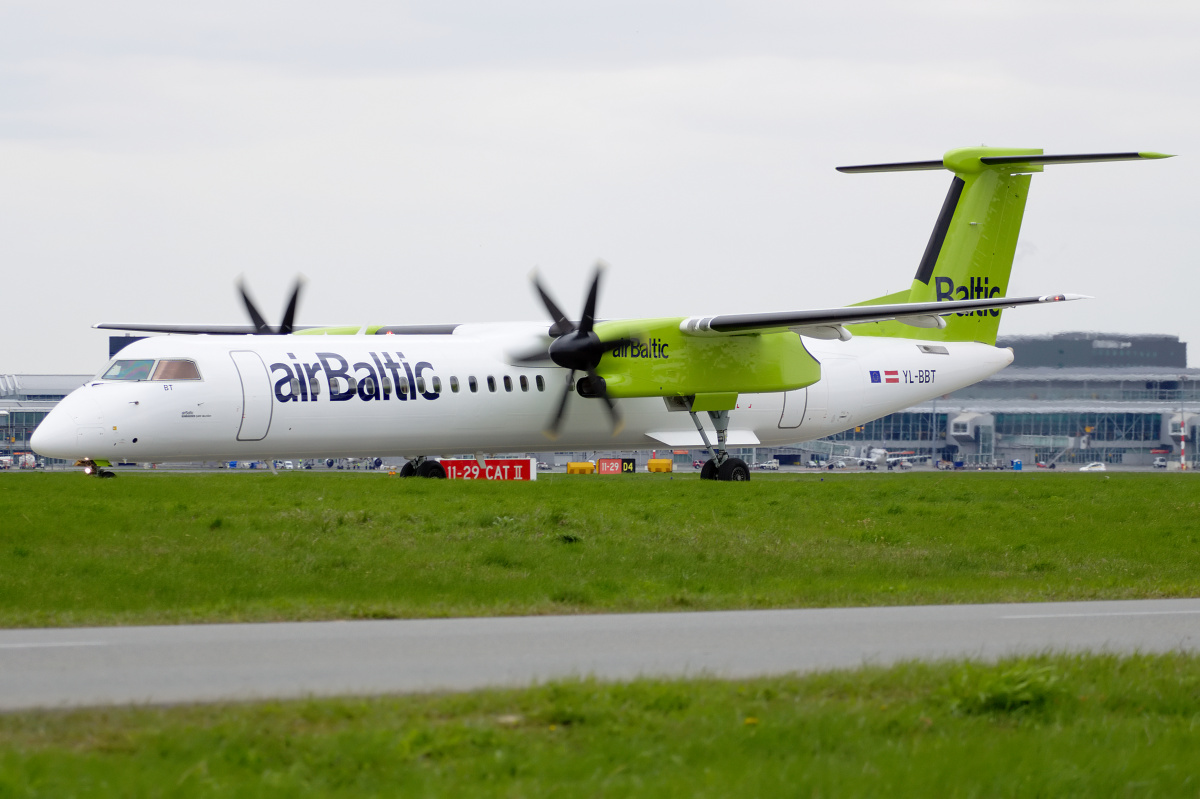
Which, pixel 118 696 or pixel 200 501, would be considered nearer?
pixel 118 696

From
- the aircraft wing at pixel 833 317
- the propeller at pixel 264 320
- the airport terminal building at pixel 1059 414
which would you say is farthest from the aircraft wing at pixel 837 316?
the airport terminal building at pixel 1059 414

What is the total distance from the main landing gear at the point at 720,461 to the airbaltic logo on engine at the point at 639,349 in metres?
2.04

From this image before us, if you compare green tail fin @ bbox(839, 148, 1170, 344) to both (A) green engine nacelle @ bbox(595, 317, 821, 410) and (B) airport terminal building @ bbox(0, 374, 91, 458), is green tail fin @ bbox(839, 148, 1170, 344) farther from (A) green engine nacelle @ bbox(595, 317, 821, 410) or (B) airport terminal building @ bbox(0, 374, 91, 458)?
(B) airport terminal building @ bbox(0, 374, 91, 458)

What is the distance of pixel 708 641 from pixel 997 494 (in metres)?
20.1

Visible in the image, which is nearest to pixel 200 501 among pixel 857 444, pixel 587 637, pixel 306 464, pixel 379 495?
pixel 379 495

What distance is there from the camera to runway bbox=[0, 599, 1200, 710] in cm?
843

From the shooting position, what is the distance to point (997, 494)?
29.2 m

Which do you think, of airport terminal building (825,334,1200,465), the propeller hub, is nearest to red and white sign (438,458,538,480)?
the propeller hub

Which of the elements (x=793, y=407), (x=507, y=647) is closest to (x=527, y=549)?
(x=507, y=647)

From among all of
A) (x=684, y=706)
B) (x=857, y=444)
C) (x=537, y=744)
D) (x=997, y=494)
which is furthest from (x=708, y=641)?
(x=857, y=444)

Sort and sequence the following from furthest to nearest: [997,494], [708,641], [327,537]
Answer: [997,494] → [327,537] → [708,641]

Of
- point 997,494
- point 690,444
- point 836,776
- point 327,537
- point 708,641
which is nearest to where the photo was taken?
point 836,776

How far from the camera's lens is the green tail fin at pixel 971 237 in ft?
122

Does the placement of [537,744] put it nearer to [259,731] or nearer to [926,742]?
[259,731]
